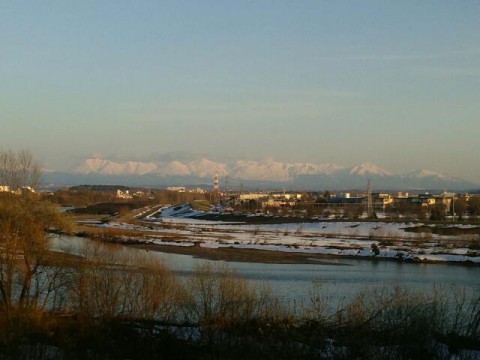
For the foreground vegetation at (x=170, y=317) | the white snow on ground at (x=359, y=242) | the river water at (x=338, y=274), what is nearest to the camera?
the foreground vegetation at (x=170, y=317)

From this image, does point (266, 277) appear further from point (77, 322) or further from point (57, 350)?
point (57, 350)

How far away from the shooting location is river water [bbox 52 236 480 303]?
21.4m

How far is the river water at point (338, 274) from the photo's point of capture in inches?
842

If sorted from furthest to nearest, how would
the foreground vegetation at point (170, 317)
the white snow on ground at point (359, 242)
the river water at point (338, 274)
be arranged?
the white snow on ground at point (359, 242) → the river water at point (338, 274) → the foreground vegetation at point (170, 317)

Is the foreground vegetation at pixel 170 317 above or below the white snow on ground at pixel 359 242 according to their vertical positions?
above

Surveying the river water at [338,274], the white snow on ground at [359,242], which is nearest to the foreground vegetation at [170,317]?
the river water at [338,274]

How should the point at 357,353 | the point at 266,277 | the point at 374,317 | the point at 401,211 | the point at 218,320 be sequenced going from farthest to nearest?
the point at 401,211, the point at 266,277, the point at 218,320, the point at 374,317, the point at 357,353

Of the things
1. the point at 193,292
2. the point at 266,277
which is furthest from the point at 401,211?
the point at 193,292

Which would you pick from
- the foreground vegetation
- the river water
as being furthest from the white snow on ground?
the foreground vegetation

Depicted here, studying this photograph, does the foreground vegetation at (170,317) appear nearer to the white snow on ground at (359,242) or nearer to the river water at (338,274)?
the river water at (338,274)

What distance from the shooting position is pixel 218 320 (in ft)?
45.0

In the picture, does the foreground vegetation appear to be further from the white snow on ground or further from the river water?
the white snow on ground

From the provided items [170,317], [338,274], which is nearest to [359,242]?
[338,274]

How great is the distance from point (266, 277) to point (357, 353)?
13496mm
